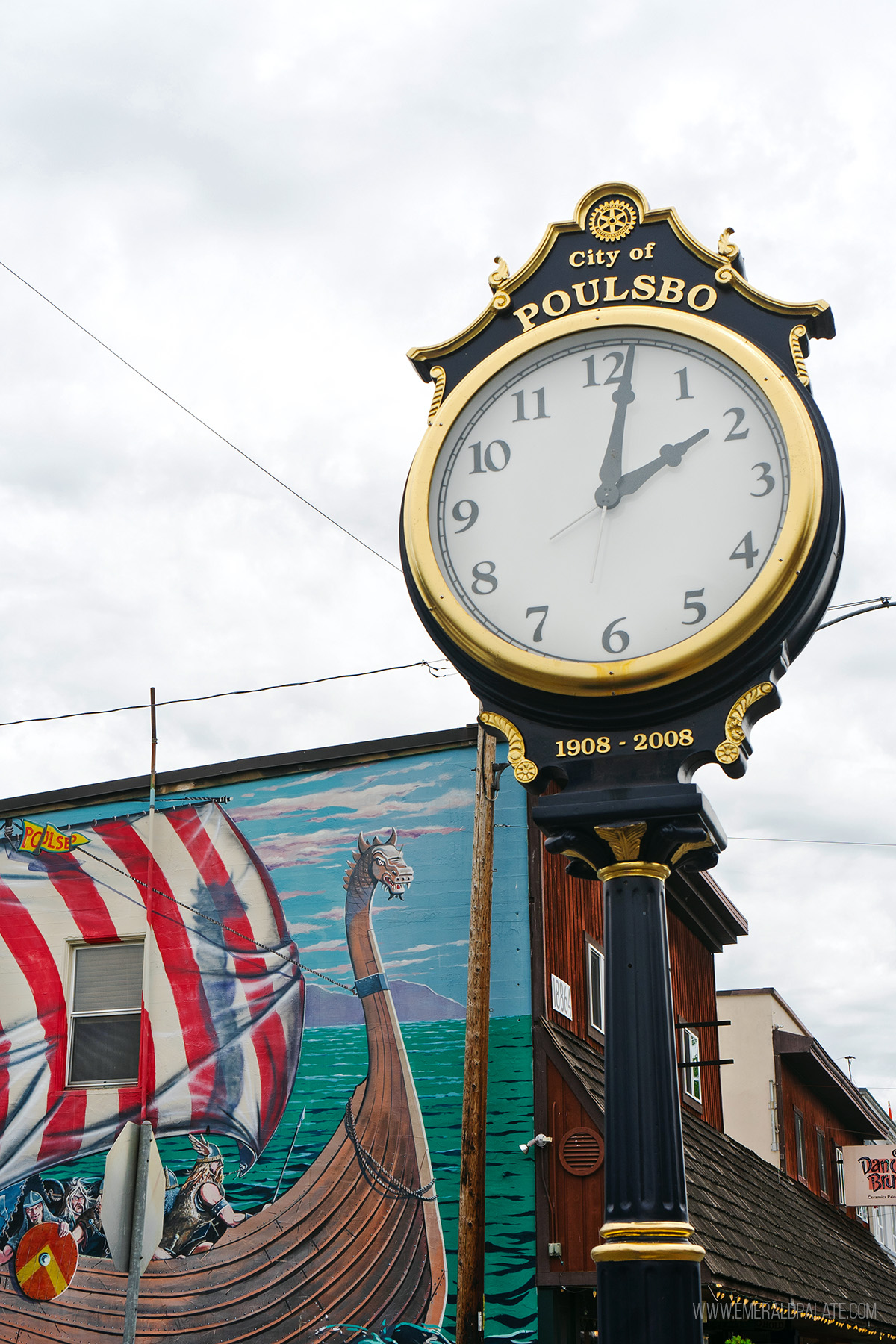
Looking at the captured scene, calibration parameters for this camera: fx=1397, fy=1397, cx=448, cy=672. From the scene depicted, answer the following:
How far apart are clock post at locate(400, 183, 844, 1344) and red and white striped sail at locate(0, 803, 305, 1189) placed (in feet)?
28.6

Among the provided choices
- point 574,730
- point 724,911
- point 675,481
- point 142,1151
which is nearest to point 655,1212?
point 574,730

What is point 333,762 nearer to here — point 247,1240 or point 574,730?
point 247,1240

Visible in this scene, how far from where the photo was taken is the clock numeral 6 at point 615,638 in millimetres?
3457

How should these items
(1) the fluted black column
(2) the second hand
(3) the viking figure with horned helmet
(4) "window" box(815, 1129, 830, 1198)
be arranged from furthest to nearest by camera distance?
(4) "window" box(815, 1129, 830, 1198) < (3) the viking figure with horned helmet < (2) the second hand < (1) the fluted black column

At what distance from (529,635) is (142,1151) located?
13.9 feet

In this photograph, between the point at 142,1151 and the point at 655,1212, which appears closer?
the point at 655,1212

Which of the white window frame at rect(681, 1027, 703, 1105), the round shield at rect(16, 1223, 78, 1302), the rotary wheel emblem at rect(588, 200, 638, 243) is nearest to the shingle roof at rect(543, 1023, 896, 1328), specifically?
the white window frame at rect(681, 1027, 703, 1105)

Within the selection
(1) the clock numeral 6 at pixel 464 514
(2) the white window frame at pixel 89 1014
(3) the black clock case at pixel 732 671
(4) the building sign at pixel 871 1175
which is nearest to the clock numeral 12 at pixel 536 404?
(1) the clock numeral 6 at pixel 464 514

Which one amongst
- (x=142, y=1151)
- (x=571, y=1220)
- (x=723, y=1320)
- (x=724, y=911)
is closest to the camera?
(x=142, y=1151)

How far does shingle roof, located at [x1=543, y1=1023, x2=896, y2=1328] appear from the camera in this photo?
1038 centimetres

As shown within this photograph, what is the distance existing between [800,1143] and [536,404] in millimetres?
22374

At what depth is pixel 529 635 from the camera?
3547mm

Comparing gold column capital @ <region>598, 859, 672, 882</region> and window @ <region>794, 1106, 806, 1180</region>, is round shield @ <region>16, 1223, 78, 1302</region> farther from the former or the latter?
window @ <region>794, 1106, 806, 1180</region>

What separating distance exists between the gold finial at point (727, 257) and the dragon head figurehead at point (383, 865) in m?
8.55
